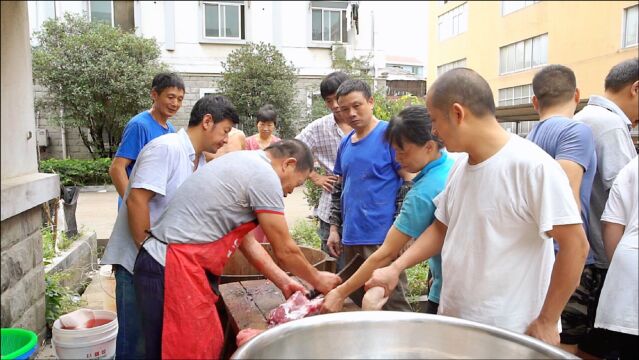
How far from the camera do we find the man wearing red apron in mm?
1991

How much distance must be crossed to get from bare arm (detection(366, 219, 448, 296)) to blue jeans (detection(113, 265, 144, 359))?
45.4 inches

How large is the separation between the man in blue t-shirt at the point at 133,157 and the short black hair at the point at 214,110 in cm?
77

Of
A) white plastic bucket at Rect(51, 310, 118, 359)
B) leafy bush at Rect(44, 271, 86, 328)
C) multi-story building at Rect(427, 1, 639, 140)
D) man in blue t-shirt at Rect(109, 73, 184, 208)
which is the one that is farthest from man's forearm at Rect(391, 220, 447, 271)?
multi-story building at Rect(427, 1, 639, 140)

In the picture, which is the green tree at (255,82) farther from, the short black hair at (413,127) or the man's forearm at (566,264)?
the man's forearm at (566,264)

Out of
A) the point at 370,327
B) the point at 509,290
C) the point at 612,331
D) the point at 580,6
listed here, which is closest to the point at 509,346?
the point at 509,290

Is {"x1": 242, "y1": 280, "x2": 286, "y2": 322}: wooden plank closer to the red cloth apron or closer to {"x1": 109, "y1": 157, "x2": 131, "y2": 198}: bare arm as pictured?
the red cloth apron

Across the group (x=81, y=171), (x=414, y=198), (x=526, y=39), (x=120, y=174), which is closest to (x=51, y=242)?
(x=120, y=174)

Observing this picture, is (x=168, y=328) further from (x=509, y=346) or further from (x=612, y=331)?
(x=612, y=331)

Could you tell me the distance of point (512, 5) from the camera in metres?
21.2

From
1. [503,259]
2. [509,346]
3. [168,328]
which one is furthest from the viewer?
[168,328]

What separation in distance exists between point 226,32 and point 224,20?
349 mm

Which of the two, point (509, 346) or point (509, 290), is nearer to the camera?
point (509, 346)

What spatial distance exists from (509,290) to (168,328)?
1345mm

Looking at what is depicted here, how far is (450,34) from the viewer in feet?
84.7
